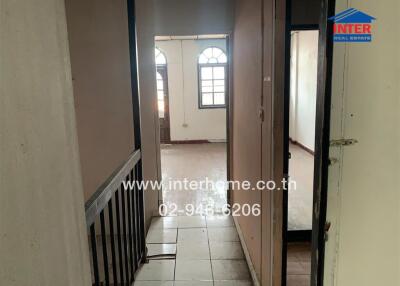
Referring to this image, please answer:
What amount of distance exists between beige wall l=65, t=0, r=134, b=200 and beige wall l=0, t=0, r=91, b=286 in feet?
7.24

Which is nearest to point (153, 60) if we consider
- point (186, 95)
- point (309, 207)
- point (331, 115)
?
point (309, 207)

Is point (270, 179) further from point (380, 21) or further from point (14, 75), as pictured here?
point (14, 75)

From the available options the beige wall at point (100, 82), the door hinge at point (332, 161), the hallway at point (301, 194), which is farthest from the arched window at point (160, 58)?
the door hinge at point (332, 161)

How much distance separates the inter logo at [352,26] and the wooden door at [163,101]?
709 cm

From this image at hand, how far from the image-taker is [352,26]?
854 millimetres

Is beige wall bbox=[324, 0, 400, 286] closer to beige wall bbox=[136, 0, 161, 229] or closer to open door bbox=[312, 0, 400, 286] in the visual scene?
open door bbox=[312, 0, 400, 286]

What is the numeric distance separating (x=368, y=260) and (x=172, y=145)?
24.1 feet

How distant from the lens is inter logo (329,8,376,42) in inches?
33.2

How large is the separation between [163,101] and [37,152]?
297 inches

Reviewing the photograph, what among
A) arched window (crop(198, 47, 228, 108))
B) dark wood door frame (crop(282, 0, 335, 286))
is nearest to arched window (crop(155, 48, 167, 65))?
arched window (crop(198, 47, 228, 108))

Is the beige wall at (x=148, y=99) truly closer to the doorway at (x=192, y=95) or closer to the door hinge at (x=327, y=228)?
the door hinge at (x=327, y=228)

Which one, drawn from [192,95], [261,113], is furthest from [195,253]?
[192,95]

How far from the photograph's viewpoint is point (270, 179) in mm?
1816

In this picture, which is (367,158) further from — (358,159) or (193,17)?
(193,17)
